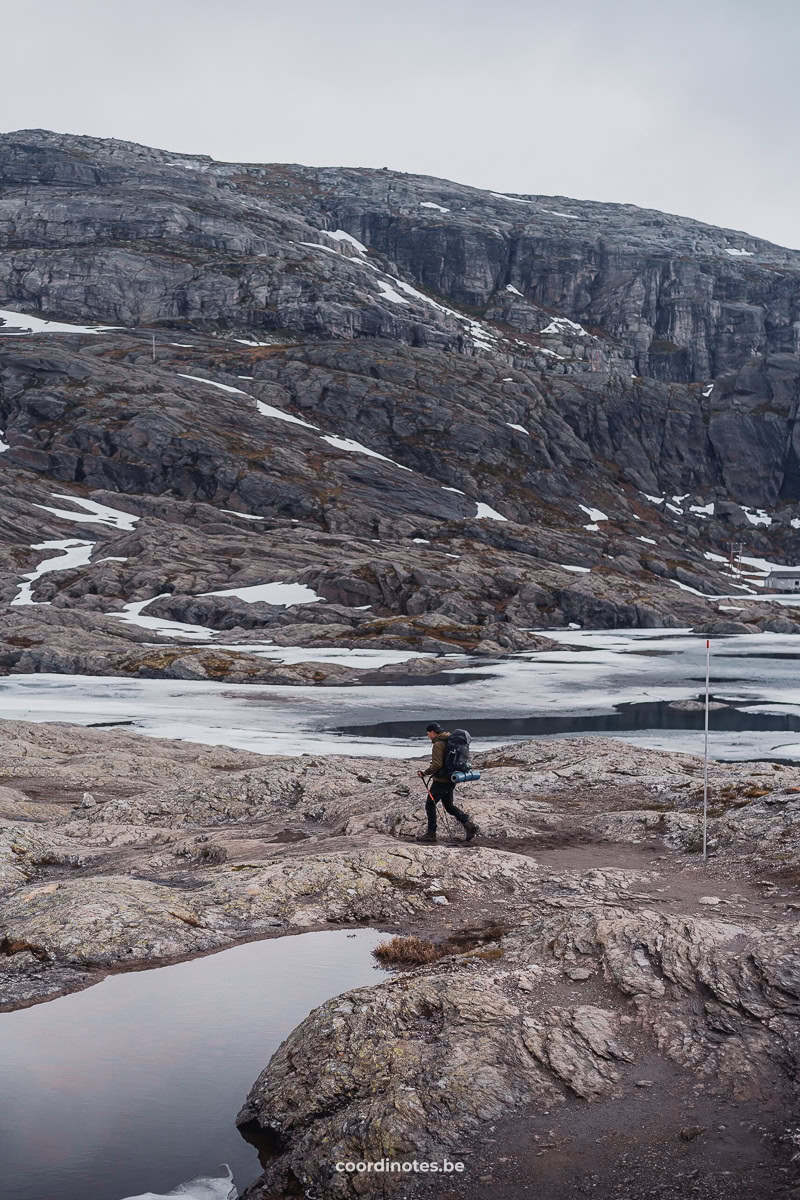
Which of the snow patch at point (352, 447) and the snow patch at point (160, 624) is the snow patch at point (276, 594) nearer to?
the snow patch at point (160, 624)

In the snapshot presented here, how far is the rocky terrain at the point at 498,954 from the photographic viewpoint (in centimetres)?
1027

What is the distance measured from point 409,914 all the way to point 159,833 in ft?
32.5

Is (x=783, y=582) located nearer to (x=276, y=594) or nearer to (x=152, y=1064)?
(x=276, y=594)

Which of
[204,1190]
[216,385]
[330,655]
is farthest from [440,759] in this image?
[216,385]

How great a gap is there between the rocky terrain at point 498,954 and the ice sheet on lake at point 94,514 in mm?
128284

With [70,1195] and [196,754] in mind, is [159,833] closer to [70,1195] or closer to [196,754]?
[70,1195]

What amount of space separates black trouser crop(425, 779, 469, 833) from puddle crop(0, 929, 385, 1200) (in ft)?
15.0

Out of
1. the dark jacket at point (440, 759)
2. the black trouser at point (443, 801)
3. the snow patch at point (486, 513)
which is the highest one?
the snow patch at point (486, 513)

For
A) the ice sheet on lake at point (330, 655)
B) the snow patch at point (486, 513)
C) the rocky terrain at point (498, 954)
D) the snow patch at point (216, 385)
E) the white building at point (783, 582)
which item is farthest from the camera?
the snow patch at point (216, 385)

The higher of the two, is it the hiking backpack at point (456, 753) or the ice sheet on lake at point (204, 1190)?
the hiking backpack at point (456, 753)

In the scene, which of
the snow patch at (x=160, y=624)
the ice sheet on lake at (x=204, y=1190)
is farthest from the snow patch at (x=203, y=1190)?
the snow patch at (x=160, y=624)

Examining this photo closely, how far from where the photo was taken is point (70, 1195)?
1009 centimetres

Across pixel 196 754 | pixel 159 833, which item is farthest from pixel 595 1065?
pixel 196 754

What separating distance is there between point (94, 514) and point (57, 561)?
80.2 feet
